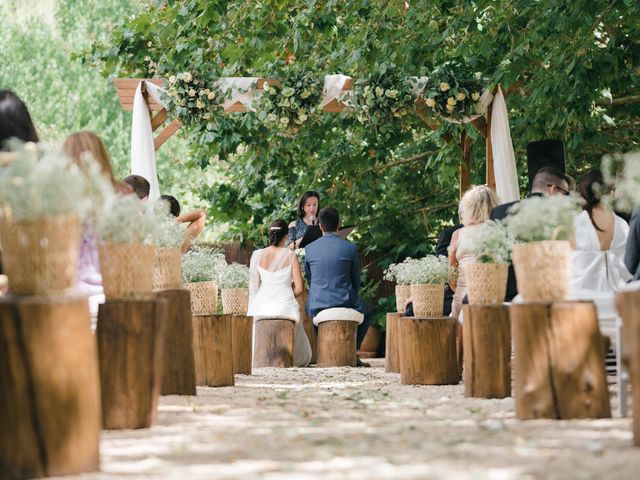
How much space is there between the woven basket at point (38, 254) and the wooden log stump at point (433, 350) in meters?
4.20

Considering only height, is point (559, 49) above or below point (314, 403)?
above

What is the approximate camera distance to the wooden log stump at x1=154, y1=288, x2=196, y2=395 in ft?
22.4

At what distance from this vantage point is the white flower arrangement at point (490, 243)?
687 cm

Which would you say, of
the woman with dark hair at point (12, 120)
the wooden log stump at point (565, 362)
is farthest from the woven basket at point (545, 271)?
the woman with dark hair at point (12, 120)

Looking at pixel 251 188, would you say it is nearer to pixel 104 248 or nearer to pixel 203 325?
pixel 203 325

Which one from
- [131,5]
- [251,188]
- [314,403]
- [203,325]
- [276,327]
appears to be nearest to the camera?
[314,403]

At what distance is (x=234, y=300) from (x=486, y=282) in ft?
15.6

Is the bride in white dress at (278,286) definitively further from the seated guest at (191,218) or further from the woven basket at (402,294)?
the seated guest at (191,218)

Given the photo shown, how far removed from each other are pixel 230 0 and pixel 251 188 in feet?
11.9

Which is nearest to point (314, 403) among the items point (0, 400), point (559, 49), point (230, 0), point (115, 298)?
point (115, 298)

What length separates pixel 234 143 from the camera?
12.8 metres

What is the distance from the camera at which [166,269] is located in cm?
707

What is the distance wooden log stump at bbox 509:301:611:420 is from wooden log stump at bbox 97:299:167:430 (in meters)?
1.84

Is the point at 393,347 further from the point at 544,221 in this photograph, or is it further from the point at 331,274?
the point at 544,221
